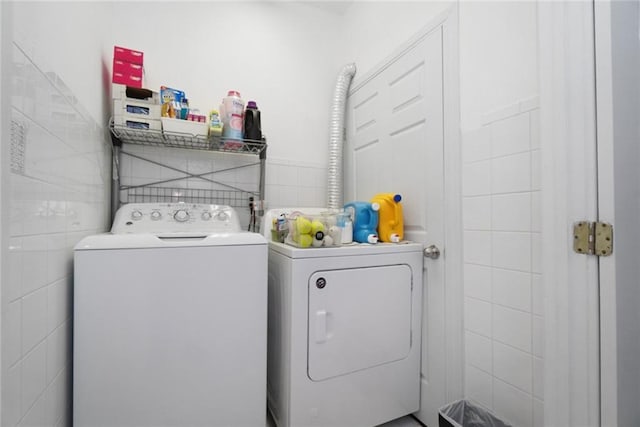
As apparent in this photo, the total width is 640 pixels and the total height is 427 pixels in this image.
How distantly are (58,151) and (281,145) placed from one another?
1.33 meters

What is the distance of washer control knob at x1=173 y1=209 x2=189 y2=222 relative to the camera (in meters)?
1.46

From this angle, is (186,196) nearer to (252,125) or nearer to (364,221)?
(252,125)

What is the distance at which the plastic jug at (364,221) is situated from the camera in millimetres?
1494

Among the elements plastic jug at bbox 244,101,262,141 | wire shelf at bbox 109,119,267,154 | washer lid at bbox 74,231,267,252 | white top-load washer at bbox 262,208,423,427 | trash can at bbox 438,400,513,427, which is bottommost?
trash can at bbox 438,400,513,427

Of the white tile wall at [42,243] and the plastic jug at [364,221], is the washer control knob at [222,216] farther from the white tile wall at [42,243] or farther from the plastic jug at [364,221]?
the plastic jug at [364,221]

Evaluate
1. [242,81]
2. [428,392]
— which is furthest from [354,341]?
[242,81]

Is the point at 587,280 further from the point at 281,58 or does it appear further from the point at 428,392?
the point at 281,58

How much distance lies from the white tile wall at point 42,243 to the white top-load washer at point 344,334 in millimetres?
772

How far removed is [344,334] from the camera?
1.27m

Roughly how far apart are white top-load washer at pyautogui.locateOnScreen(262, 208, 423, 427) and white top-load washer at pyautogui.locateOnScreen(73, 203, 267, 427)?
0.43ft

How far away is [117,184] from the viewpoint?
1612 mm

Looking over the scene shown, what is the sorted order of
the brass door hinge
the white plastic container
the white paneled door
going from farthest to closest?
the white plastic container → the white paneled door → the brass door hinge

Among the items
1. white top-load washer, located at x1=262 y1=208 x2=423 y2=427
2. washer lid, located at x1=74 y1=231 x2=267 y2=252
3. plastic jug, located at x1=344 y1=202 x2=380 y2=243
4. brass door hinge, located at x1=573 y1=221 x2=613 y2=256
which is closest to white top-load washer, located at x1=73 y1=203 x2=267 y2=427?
washer lid, located at x1=74 y1=231 x2=267 y2=252

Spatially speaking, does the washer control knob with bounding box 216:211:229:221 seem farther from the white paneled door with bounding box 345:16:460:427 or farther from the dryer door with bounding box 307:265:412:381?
the white paneled door with bounding box 345:16:460:427
